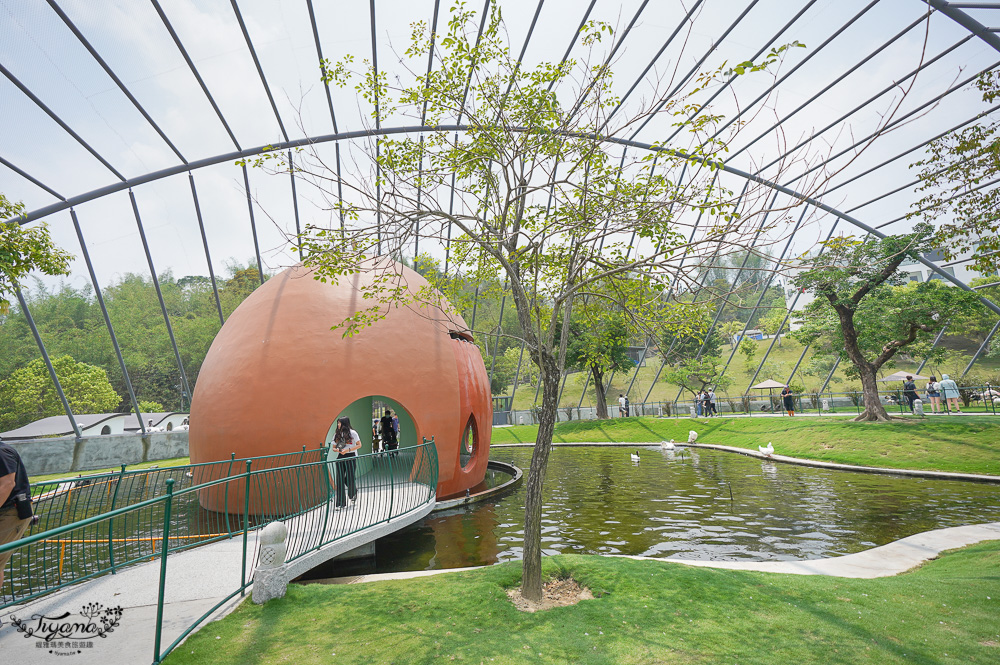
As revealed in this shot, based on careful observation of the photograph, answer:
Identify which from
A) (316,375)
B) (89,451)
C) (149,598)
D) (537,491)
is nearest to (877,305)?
(537,491)

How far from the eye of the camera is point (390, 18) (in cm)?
1437

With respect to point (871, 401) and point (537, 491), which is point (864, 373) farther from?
point (537, 491)

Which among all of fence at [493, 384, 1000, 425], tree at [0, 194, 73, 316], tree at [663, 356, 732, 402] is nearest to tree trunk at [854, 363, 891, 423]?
fence at [493, 384, 1000, 425]

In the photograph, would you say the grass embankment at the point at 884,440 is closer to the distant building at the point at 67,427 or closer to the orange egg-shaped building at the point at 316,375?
the orange egg-shaped building at the point at 316,375

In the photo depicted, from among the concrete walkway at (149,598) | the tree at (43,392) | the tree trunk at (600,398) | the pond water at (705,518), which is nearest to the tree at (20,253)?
the concrete walkway at (149,598)

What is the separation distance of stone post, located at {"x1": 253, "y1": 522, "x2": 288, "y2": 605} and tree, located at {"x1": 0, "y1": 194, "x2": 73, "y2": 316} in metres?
9.88

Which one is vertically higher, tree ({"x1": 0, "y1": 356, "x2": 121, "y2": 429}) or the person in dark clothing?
tree ({"x1": 0, "y1": 356, "x2": 121, "y2": 429})

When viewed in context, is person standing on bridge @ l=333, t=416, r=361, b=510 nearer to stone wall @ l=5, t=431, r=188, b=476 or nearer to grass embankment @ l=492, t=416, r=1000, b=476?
grass embankment @ l=492, t=416, r=1000, b=476

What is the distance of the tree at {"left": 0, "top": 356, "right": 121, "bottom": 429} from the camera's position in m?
38.4

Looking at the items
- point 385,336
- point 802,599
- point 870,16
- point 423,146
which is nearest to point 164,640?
point 802,599

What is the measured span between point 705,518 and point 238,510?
9152 mm

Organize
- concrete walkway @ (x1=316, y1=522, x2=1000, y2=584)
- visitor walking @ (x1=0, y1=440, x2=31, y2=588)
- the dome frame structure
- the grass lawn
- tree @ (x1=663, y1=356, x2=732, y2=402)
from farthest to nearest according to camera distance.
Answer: tree @ (x1=663, y1=356, x2=732, y2=402), the grass lawn, the dome frame structure, concrete walkway @ (x1=316, y1=522, x2=1000, y2=584), visitor walking @ (x1=0, y1=440, x2=31, y2=588)

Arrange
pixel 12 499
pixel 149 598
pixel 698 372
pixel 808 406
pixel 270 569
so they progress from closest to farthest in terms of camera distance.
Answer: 1. pixel 12 499
2. pixel 149 598
3. pixel 270 569
4. pixel 808 406
5. pixel 698 372

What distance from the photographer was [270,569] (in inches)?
203
